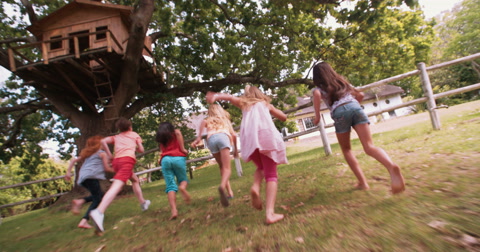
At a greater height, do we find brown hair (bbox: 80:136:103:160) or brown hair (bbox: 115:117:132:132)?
brown hair (bbox: 115:117:132:132)

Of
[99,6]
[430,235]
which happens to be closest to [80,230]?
[430,235]

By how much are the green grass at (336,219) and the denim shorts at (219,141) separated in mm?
972

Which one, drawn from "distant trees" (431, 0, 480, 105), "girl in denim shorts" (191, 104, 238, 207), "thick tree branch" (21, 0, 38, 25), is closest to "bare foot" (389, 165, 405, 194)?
"girl in denim shorts" (191, 104, 238, 207)

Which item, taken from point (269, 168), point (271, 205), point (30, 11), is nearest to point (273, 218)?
point (271, 205)

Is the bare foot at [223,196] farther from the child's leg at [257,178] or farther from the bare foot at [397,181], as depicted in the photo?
the bare foot at [397,181]

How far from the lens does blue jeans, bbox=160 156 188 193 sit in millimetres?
4027

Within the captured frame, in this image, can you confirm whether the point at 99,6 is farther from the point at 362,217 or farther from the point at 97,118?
the point at 362,217

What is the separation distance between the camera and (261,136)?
2957 mm

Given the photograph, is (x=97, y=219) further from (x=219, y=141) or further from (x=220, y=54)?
(x=220, y=54)

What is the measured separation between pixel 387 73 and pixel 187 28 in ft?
30.2

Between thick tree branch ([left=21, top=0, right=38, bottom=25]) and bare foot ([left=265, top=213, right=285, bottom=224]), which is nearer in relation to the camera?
bare foot ([left=265, top=213, right=285, bottom=224])

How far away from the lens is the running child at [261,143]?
284cm

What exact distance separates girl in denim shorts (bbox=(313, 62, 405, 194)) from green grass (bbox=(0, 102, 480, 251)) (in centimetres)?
43

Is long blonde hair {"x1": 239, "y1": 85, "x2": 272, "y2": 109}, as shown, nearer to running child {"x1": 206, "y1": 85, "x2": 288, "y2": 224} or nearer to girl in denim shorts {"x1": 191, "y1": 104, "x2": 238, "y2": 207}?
running child {"x1": 206, "y1": 85, "x2": 288, "y2": 224}
